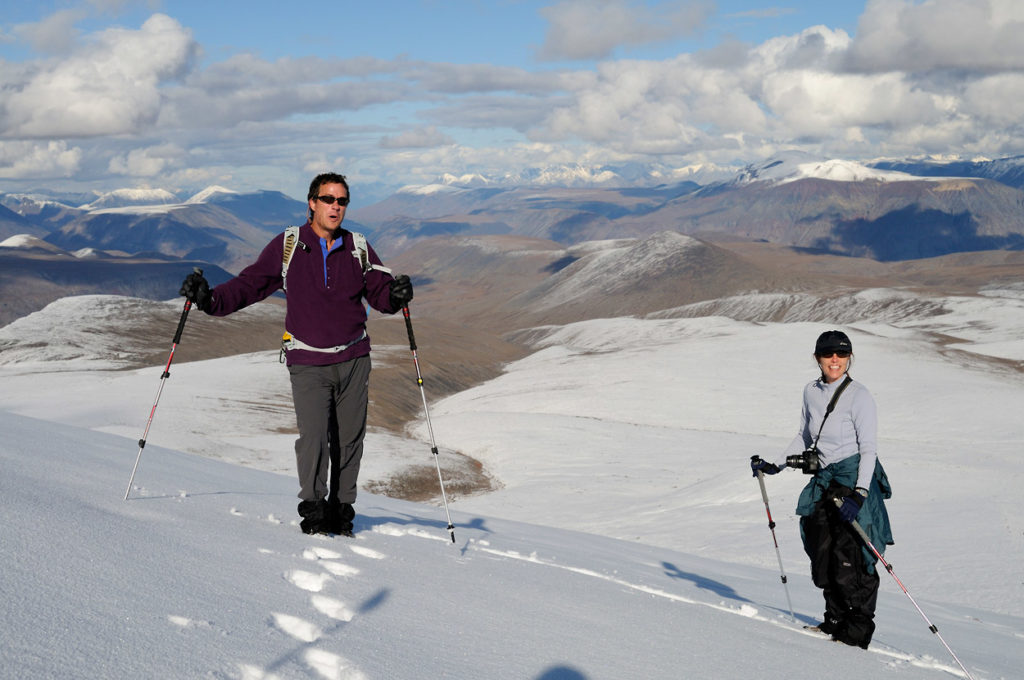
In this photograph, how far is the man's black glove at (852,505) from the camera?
7980 millimetres

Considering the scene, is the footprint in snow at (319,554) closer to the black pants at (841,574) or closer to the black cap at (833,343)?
the black pants at (841,574)

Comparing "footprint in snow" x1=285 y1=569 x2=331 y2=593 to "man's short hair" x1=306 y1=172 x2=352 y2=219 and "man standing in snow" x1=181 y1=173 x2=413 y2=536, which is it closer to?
"man standing in snow" x1=181 y1=173 x2=413 y2=536

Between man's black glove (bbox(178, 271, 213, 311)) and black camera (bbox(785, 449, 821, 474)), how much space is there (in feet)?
21.0

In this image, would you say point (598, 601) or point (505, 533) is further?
point (505, 533)

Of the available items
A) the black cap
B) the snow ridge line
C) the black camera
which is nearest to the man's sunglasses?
the snow ridge line

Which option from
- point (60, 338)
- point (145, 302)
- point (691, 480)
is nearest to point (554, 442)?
point (691, 480)

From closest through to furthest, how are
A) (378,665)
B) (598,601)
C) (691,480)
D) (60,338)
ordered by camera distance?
1. (378,665)
2. (598,601)
3. (691,480)
4. (60,338)

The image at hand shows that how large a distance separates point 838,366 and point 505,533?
6.81 m

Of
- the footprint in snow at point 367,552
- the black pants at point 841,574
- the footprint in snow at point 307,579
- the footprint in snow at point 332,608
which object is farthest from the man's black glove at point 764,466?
the footprint in snow at point 332,608

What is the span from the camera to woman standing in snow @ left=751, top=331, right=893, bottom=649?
27.1ft

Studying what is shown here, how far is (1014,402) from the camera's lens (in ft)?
173

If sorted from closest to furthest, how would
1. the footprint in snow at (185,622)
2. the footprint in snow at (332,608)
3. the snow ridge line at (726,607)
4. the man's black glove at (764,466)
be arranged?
the footprint in snow at (185,622) → the footprint in snow at (332,608) → the snow ridge line at (726,607) → the man's black glove at (764,466)

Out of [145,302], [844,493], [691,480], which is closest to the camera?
[844,493]

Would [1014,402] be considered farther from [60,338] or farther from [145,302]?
[145,302]
